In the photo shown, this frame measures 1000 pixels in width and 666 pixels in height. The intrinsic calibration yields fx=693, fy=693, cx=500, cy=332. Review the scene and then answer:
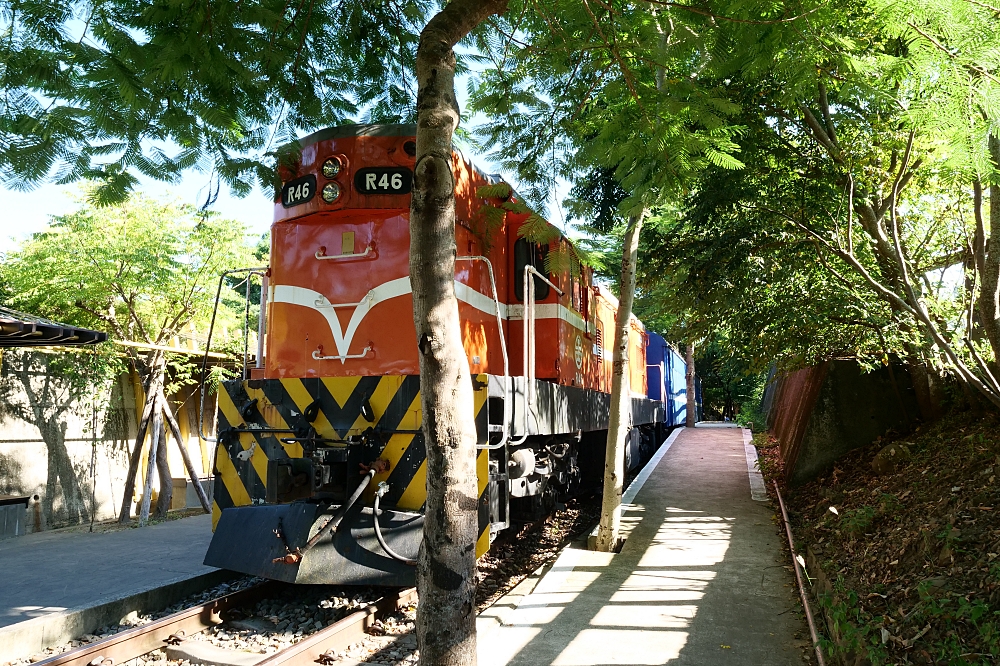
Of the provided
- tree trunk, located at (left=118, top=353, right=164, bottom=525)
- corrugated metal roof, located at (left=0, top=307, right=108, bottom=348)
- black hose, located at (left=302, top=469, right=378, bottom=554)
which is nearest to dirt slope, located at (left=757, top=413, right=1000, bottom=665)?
black hose, located at (left=302, top=469, right=378, bottom=554)

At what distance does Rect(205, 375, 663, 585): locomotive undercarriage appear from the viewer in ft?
15.7

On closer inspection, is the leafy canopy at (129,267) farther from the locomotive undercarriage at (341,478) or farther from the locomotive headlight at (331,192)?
the locomotive headlight at (331,192)

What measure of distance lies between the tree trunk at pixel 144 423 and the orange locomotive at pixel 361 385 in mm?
4355

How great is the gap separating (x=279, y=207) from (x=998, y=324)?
18.7 feet

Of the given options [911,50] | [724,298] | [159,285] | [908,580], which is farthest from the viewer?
[159,285]

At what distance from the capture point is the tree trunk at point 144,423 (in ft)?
32.1

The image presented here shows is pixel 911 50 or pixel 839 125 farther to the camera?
pixel 839 125

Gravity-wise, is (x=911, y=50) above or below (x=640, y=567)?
above

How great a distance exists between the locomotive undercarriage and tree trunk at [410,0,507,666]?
77.5 inches

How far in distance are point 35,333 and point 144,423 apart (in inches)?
135

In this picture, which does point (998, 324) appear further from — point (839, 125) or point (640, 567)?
point (640, 567)

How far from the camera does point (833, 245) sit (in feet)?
20.7

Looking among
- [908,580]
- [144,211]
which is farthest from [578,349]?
[144,211]

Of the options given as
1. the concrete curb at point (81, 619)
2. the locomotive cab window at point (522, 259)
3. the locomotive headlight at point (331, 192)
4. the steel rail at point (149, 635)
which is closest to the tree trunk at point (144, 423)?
the concrete curb at point (81, 619)
